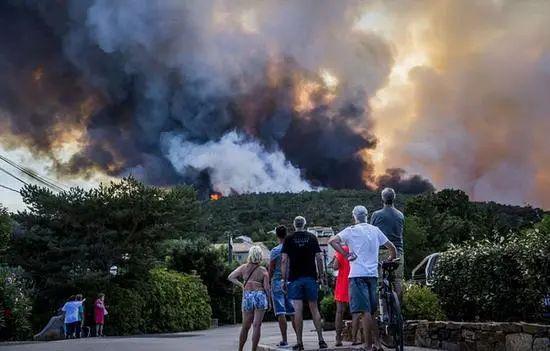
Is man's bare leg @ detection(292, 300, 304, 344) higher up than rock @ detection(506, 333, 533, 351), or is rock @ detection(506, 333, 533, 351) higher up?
man's bare leg @ detection(292, 300, 304, 344)

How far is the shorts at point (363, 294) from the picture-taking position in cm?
859

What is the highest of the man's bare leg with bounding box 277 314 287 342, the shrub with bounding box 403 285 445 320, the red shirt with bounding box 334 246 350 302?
the red shirt with bounding box 334 246 350 302

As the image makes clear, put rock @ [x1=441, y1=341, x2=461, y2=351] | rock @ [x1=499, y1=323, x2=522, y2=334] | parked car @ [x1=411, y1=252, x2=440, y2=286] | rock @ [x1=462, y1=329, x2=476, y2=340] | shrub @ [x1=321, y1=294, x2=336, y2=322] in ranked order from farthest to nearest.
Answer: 1. shrub @ [x1=321, y1=294, x2=336, y2=322]
2. parked car @ [x1=411, y1=252, x2=440, y2=286]
3. rock @ [x1=441, y1=341, x2=461, y2=351]
4. rock @ [x1=462, y1=329, x2=476, y2=340]
5. rock @ [x1=499, y1=323, x2=522, y2=334]

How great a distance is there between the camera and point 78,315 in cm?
2275

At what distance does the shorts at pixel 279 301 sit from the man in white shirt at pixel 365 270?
118 inches

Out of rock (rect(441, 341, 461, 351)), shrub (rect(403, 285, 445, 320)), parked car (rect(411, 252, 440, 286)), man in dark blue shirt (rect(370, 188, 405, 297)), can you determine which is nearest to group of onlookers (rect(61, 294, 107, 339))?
parked car (rect(411, 252, 440, 286))

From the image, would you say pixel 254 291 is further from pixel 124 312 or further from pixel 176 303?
pixel 176 303

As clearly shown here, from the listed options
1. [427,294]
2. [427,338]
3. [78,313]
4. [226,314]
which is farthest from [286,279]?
[226,314]

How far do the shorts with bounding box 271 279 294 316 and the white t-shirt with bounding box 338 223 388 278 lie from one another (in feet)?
10.0

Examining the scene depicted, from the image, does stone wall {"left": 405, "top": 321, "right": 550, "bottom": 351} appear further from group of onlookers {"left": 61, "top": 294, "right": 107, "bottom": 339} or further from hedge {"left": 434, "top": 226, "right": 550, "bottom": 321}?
group of onlookers {"left": 61, "top": 294, "right": 107, "bottom": 339}

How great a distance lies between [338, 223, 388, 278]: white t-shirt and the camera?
8680 millimetres

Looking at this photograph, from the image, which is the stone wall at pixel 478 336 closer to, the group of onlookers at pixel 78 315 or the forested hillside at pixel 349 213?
the group of onlookers at pixel 78 315

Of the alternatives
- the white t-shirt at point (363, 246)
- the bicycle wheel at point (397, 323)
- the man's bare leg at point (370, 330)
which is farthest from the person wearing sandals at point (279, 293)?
the bicycle wheel at point (397, 323)

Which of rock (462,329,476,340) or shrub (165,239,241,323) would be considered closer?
rock (462,329,476,340)
